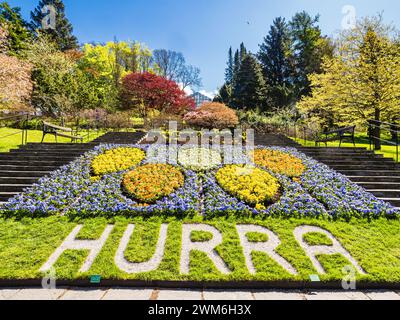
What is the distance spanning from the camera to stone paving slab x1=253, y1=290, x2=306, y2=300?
3.87 metres

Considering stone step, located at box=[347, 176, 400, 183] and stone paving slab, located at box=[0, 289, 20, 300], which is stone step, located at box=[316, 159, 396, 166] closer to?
stone step, located at box=[347, 176, 400, 183]

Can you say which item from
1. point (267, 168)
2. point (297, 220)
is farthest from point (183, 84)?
point (297, 220)

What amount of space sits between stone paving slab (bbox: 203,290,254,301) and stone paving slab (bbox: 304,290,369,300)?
88cm

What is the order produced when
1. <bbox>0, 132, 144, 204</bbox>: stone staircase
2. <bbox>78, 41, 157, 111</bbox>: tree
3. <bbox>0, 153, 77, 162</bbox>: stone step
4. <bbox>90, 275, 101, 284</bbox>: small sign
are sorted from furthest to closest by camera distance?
<bbox>78, 41, 157, 111</bbox>: tree < <bbox>0, 153, 77, 162</bbox>: stone step < <bbox>0, 132, 144, 204</bbox>: stone staircase < <bbox>90, 275, 101, 284</bbox>: small sign

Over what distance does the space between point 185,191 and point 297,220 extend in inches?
116

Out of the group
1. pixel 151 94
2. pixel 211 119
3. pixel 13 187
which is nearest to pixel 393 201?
pixel 13 187

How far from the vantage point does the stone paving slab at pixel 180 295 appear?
382 cm

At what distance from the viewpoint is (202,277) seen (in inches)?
163

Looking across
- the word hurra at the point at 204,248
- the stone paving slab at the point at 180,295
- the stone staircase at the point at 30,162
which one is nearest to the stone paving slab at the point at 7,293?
the word hurra at the point at 204,248

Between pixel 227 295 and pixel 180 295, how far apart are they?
699 millimetres

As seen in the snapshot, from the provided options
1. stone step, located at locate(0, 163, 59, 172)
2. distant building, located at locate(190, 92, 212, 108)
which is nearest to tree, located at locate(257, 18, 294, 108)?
distant building, located at locate(190, 92, 212, 108)

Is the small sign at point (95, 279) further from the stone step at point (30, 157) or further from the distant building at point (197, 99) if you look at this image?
the distant building at point (197, 99)

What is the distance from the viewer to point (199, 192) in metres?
7.55
